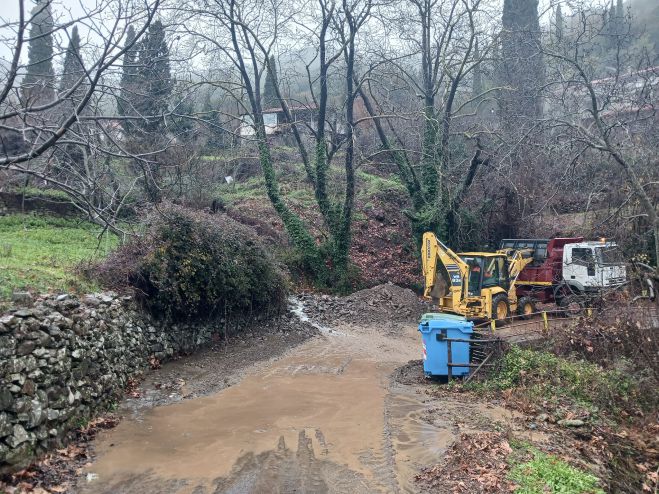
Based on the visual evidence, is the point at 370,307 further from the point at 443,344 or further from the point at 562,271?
the point at 443,344

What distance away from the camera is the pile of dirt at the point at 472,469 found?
7172mm

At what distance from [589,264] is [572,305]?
2.00m

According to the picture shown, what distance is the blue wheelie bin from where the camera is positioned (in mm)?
12922

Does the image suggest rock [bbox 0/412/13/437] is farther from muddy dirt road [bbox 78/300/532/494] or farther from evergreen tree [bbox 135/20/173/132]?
evergreen tree [bbox 135/20/173/132]

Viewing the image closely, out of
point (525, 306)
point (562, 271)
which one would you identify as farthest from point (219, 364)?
point (562, 271)

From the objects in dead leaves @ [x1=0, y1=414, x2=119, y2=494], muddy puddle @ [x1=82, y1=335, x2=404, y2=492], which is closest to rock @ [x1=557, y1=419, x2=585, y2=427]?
muddy puddle @ [x1=82, y1=335, x2=404, y2=492]

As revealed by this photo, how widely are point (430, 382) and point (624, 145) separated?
9266 millimetres

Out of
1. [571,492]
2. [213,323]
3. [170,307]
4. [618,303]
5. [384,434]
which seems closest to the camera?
[571,492]

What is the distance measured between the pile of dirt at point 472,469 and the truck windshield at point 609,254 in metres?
11.8

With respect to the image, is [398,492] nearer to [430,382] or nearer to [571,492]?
[571,492]

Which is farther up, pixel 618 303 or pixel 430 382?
pixel 618 303

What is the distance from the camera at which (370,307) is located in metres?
20.7

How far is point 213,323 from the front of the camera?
16.1 meters

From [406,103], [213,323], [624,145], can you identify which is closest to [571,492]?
[213,323]
